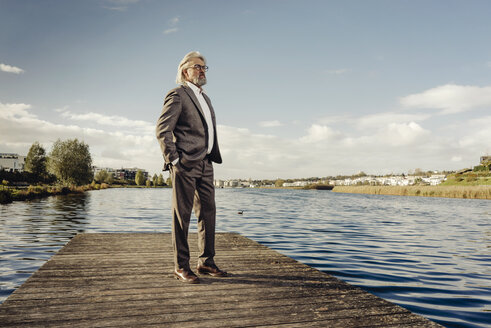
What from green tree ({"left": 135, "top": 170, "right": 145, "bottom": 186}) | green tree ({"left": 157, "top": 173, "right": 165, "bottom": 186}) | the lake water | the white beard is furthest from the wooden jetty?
green tree ({"left": 157, "top": 173, "right": 165, "bottom": 186})

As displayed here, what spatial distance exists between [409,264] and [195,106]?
332 inches

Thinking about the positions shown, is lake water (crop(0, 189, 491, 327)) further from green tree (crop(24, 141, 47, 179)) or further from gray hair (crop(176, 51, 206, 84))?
green tree (crop(24, 141, 47, 179))

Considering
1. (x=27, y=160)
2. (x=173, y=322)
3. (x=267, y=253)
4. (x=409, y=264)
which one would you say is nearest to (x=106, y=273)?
(x=173, y=322)

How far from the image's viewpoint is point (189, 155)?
4.39m

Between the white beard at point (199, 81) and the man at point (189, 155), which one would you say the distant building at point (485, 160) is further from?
the white beard at point (199, 81)

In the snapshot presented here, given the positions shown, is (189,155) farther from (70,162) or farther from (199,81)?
(70,162)

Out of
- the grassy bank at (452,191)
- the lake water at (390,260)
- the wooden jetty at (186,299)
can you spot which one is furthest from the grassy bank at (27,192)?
the grassy bank at (452,191)

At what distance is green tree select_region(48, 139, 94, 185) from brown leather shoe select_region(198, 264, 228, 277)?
63888 millimetres

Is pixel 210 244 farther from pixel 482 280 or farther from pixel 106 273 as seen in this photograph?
pixel 482 280

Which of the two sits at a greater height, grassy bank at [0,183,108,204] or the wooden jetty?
the wooden jetty

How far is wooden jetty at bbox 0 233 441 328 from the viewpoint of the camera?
309 centimetres

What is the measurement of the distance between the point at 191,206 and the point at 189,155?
70cm

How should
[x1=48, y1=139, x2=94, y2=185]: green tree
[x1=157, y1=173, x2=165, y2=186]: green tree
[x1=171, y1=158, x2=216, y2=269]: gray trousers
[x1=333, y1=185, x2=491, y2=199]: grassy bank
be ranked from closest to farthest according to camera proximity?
[x1=171, y1=158, x2=216, y2=269]: gray trousers < [x1=333, y1=185, x2=491, y2=199]: grassy bank < [x1=48, y1=139, x2=94, y2=185]: green tree < [x1=157, y1=173, x2=165, y2=186]: green tree

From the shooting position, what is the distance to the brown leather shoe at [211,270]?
463cm
